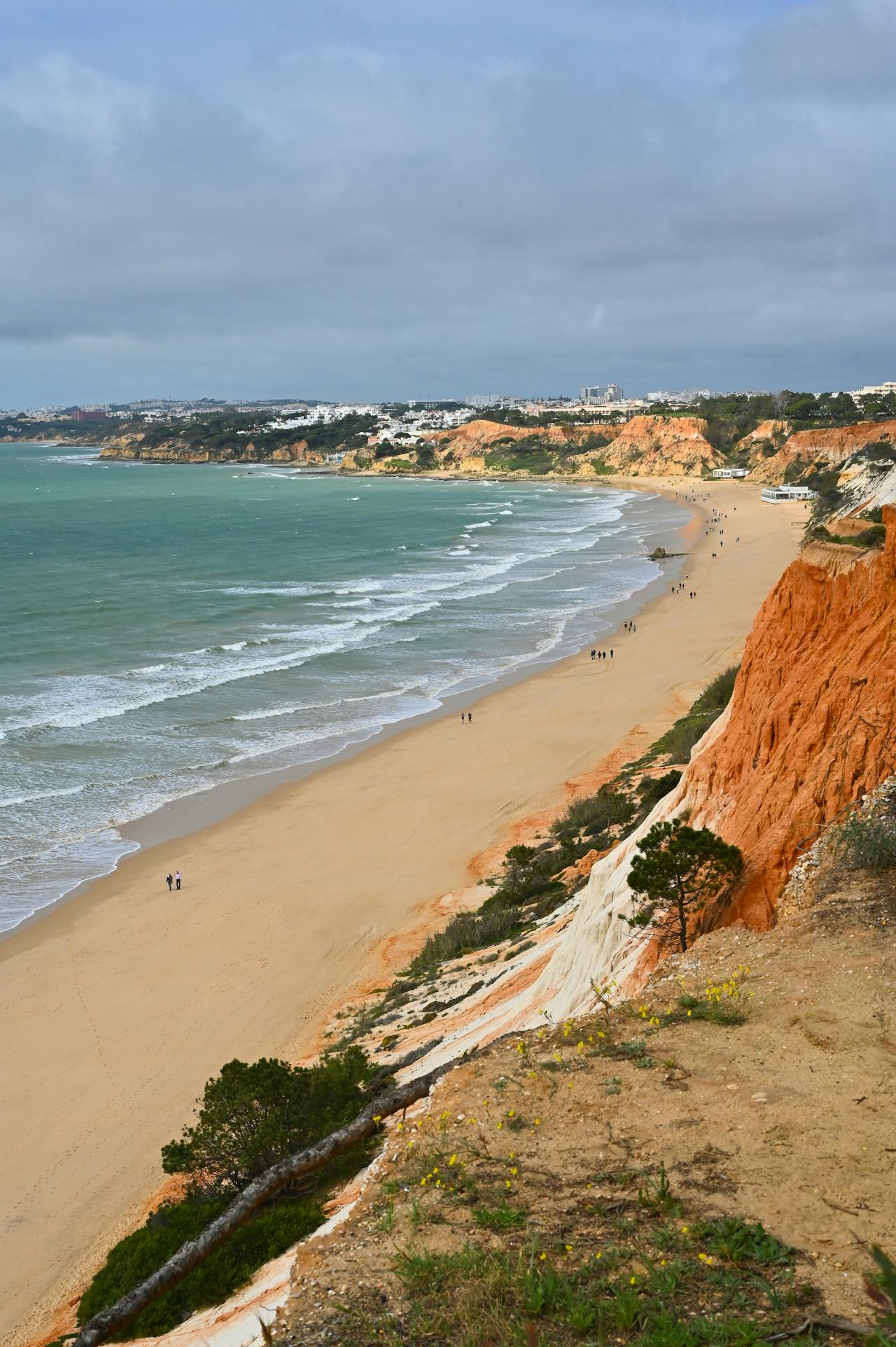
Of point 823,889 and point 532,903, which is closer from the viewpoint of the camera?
point 823,889

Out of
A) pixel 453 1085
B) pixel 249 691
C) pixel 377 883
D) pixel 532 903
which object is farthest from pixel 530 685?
pixel 453 1085

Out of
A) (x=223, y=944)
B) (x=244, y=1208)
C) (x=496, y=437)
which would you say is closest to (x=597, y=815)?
Result: (x=223, y=944)

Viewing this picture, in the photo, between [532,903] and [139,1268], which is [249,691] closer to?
[532,903]

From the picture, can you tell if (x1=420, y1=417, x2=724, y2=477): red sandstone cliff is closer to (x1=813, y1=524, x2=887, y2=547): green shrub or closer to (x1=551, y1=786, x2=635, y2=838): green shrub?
(x1=551, y1=786, x2=635, y2=838): green shrub

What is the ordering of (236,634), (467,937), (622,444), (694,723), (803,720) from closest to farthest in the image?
(803,720) < (467,937) < (694,723) < (236,634) < (622,444)

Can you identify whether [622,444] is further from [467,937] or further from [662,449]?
[467,937]

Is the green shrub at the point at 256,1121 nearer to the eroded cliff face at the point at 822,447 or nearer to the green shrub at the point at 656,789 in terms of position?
the green shrub at the point at 656,789

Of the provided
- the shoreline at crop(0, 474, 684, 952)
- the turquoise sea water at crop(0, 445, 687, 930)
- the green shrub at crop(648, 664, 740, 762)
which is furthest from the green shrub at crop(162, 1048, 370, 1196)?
the green shrub at crop(648, 664, 740, 762)
